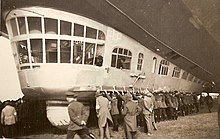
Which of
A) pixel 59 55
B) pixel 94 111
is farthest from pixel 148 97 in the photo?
pixel 59 55

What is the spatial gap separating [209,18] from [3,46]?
4.80 ft

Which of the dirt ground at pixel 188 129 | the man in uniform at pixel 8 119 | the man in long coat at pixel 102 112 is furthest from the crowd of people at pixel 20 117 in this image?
the dirt ground at pixel 188 129

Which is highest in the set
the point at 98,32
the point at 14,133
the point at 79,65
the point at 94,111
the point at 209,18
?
the point at 209,18

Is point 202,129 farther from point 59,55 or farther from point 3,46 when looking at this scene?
point 3,46

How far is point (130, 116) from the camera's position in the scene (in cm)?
208

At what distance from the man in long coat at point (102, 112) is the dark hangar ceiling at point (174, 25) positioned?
48 centimetres

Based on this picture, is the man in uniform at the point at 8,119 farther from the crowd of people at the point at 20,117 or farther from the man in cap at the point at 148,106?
the man in cap at the point at 148,106

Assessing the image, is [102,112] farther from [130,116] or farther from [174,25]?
[174,25]

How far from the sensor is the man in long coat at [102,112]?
2.04 metres

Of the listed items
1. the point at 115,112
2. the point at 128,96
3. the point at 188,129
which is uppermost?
the point at 128,96

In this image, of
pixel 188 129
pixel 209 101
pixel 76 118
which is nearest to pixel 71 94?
pixel 76 118

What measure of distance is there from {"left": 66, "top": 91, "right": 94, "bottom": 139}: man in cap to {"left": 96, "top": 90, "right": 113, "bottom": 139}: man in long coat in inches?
4.3

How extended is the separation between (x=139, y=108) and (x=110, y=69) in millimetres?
344

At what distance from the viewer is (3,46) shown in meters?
2.09
